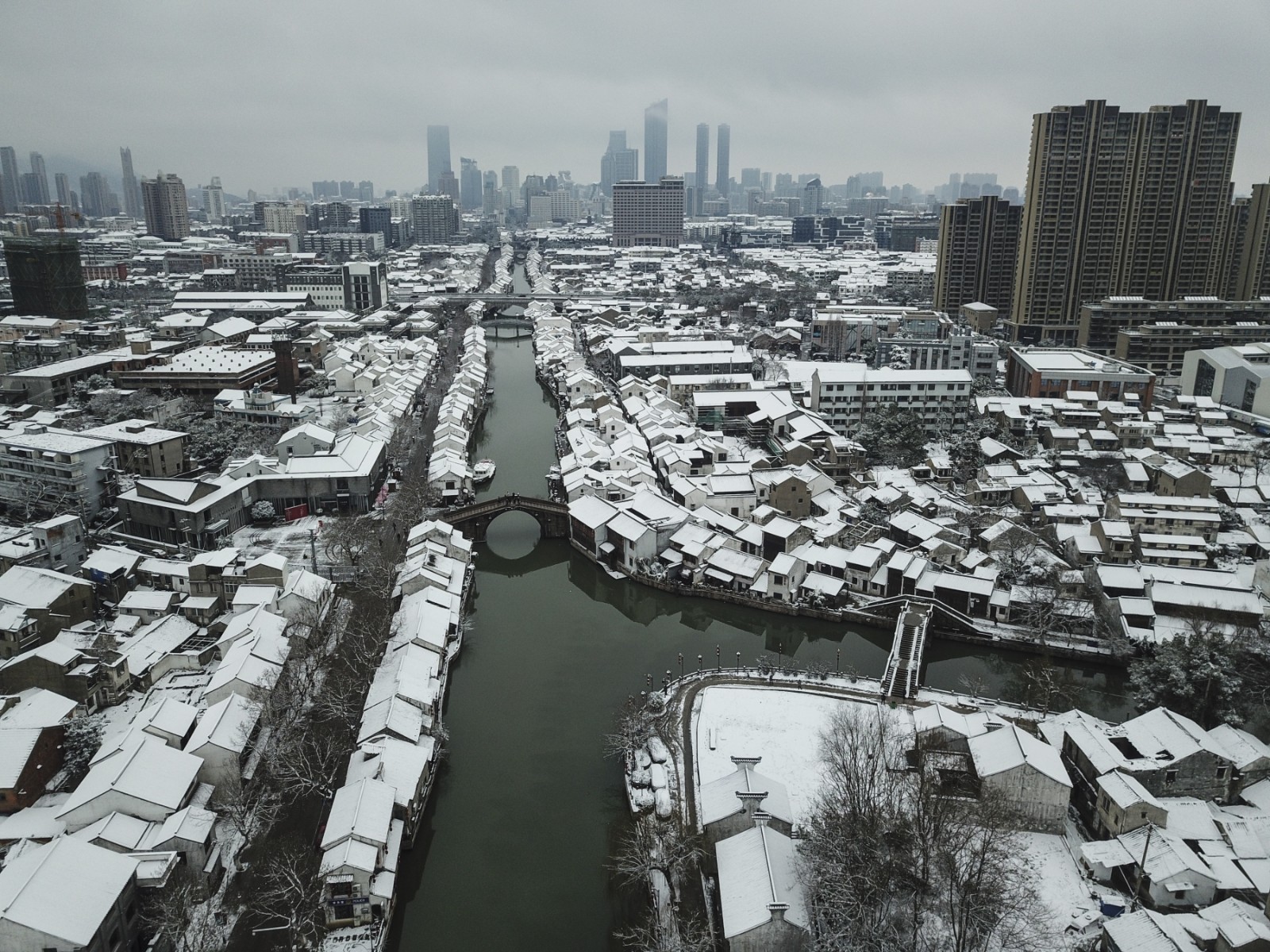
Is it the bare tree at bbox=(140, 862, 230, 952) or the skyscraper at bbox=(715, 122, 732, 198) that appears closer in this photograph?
the bare tree at bbox=(140, 862, 230, 952)

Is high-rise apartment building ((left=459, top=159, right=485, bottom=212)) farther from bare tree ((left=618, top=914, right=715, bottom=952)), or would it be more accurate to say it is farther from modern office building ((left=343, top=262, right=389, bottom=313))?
bare tree ((left=618, top=914, right=715, bottom=952))

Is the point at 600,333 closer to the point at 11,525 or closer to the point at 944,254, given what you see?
the point at 944,254

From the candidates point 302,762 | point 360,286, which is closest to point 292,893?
point 302,762

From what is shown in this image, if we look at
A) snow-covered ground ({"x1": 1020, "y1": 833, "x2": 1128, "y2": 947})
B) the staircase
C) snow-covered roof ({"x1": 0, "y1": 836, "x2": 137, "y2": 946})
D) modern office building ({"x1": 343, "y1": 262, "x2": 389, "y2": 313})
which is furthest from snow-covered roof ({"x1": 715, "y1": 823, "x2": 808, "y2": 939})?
modern office building ({"x1": 343, "y1": 262, "x2": 389, "y2": 313})

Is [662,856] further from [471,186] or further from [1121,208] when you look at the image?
[471,186]

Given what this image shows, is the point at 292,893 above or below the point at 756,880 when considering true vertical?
below

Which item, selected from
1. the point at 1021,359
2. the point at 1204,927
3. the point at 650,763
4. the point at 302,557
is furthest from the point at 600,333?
the point at 1204,927
